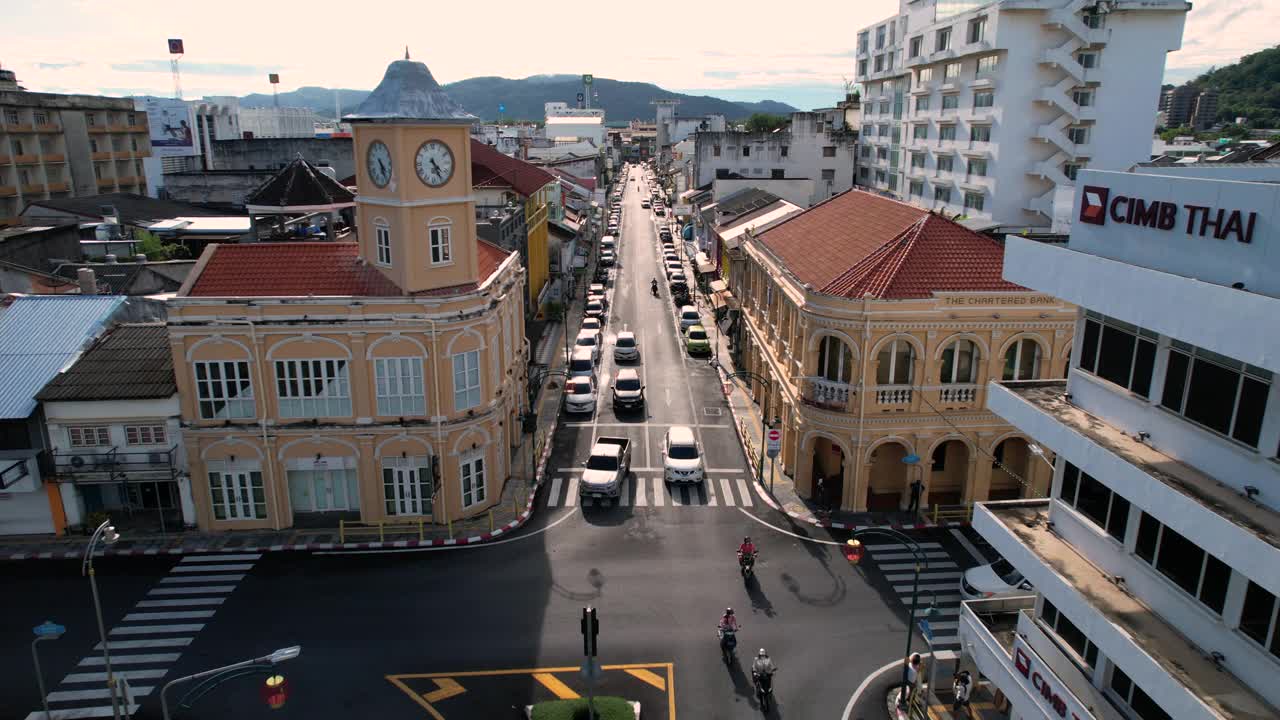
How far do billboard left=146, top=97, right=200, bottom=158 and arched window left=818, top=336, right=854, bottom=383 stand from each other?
111 m

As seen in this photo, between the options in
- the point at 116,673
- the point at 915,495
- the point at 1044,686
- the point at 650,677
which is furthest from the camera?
the point at 915,495

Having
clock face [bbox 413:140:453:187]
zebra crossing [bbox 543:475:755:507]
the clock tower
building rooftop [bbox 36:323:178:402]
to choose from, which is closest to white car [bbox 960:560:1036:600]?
zebra crossing [bbox 543:475:755:507]

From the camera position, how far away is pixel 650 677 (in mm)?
26578

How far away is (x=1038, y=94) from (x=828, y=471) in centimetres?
4168

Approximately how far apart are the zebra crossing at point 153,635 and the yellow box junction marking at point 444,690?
27.2ft

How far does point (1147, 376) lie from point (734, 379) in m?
40.7

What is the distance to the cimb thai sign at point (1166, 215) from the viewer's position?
561 inches

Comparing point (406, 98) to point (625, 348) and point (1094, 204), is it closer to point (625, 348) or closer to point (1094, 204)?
point (1094, 204)

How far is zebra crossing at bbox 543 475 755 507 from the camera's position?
39000 mm

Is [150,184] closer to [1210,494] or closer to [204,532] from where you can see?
[204,532]

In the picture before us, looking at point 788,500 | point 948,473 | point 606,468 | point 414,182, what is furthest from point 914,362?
point 414,182

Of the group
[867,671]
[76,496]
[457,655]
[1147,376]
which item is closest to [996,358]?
[867,671]

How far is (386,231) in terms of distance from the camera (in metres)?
34.9

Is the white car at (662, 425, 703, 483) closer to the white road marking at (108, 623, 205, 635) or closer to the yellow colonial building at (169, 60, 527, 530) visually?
the yellow colonial building at (169, 60, 527, 530)
